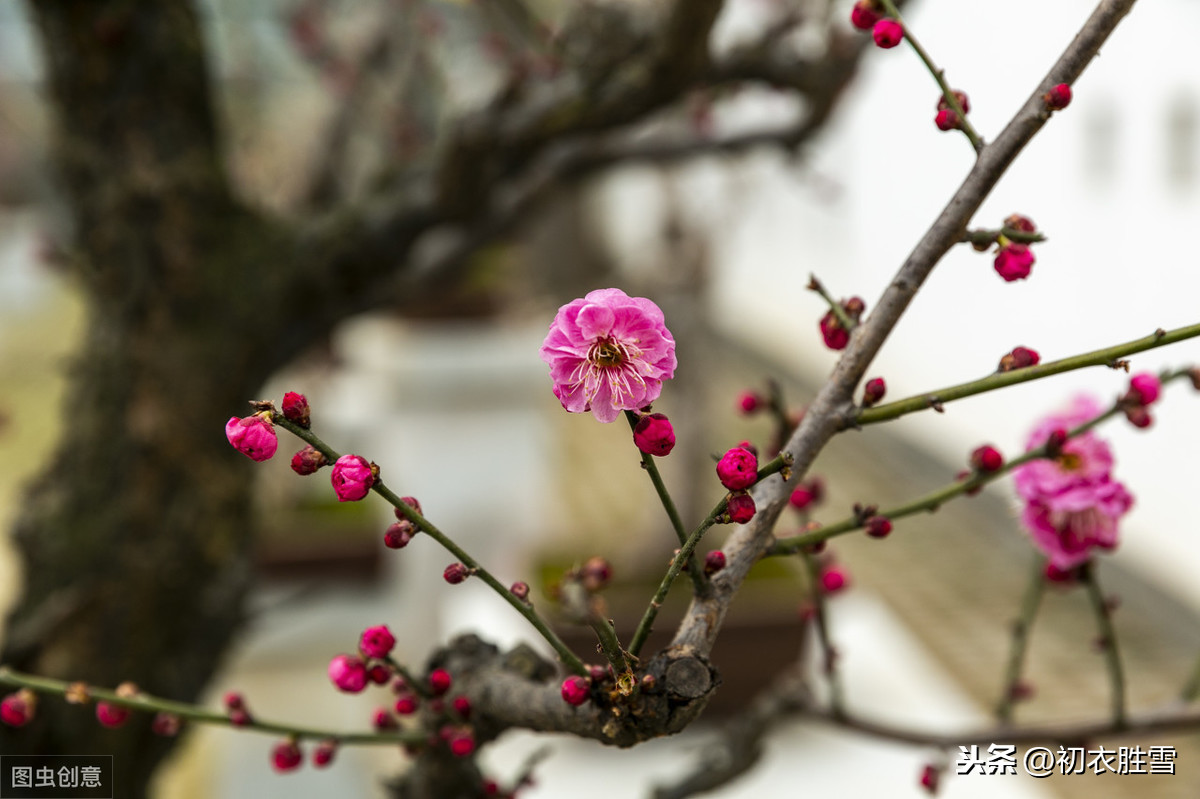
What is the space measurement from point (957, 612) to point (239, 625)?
9.35ft

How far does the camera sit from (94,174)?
3.57 ft

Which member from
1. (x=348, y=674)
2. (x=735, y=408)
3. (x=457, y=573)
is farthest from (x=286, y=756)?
(x=735, y=408)

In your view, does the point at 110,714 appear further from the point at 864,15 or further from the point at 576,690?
the point at 864,15

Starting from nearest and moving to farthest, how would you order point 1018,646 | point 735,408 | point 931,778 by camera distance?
point 931,778
point 1018,646
point 735,408

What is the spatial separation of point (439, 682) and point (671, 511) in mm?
219

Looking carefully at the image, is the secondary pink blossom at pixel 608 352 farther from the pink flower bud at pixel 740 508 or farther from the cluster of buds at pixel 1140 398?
the cluster of buds at pixel 1140 398

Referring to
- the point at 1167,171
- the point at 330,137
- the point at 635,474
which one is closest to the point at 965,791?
the point at 330,137

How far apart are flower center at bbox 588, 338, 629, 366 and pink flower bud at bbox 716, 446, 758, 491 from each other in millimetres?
56

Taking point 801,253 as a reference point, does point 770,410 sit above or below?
below

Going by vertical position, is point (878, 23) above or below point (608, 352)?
above

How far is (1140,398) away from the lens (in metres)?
0.59

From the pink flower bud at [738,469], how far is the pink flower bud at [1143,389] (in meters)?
0.27

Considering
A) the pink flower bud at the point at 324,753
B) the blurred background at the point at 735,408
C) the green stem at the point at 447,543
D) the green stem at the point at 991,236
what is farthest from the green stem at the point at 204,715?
the blurred background at the point at 735,408

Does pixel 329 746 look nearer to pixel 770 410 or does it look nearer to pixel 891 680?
pixel 770 410
